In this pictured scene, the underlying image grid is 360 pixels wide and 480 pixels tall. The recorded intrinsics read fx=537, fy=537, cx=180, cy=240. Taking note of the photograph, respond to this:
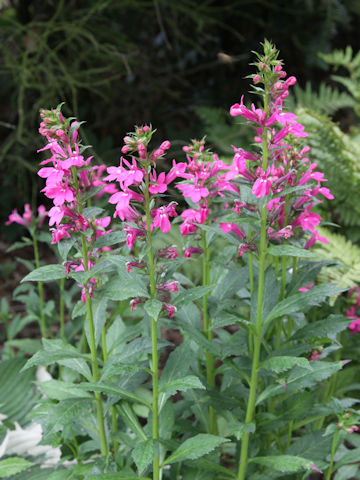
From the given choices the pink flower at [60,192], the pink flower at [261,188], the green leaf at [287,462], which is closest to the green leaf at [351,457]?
the green leaf at [287,462]

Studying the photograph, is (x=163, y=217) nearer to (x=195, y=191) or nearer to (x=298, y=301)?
(x=195, y=191)

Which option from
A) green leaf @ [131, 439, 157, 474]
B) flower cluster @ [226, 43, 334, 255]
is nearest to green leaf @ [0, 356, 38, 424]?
green leaf @ [131, 439, 157, 474]

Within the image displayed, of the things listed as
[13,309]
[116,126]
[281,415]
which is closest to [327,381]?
[281,415]

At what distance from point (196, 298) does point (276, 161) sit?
45 cm

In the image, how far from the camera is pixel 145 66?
4250mm

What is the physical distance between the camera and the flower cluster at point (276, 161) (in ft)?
4.06

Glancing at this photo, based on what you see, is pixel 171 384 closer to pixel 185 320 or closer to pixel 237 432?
pixel 237 432

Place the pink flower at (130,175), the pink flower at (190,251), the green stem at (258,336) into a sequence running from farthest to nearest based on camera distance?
the pink flower at (190,251)
the green stem at (258,336)
the pink flower at (130,175)

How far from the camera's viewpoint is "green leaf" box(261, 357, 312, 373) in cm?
127

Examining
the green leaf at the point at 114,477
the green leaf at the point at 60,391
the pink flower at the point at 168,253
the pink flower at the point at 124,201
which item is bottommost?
the green leaf at the point at 114,477

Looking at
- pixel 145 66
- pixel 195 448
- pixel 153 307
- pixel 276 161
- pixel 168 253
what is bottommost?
pixel 195 448

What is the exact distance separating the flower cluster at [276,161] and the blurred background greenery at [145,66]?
6.48ft

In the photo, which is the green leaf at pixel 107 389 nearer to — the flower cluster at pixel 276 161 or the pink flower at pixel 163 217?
the pink flower at pixel 163 217

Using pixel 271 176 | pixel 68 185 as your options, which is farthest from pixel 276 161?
pixel 68 185
